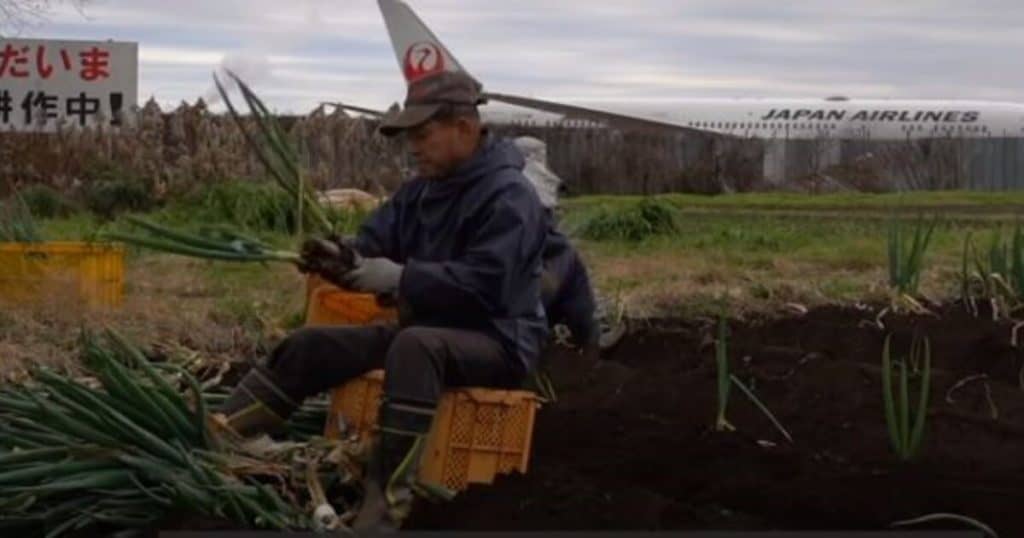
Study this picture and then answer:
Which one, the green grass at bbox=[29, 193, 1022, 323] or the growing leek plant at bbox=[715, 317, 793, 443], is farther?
the green grass at bbox=[29, 193, 1022, 323]

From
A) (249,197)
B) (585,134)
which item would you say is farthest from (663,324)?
(585,134)

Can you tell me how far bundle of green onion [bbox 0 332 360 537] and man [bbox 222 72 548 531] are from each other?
235 mm

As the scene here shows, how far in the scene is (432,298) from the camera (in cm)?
550

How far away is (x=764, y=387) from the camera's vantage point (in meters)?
7.91

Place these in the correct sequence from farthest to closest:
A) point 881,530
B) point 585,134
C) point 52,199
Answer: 1. point 585,134
2. point 52,199
3. point 881,530

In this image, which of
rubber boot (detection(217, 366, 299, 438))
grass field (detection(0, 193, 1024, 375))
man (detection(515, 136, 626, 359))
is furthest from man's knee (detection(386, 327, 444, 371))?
grass field (detection(0, 193, 1024, 375))

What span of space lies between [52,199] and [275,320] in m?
11.3

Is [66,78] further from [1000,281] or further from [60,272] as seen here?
[1000,281]

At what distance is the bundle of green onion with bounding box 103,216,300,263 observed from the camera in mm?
5617

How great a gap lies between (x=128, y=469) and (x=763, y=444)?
1937 mm

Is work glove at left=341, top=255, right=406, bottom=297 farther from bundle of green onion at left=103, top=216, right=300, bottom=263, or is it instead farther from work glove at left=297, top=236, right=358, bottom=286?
bundle of green onion at left=103, top=216, right=300, bottom=263

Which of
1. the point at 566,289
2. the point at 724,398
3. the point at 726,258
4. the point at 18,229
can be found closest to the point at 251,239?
the point at 566,289

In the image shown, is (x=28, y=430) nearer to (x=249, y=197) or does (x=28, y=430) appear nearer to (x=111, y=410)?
(x=111, y=410)

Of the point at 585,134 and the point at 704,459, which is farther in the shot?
the point at 585,134
